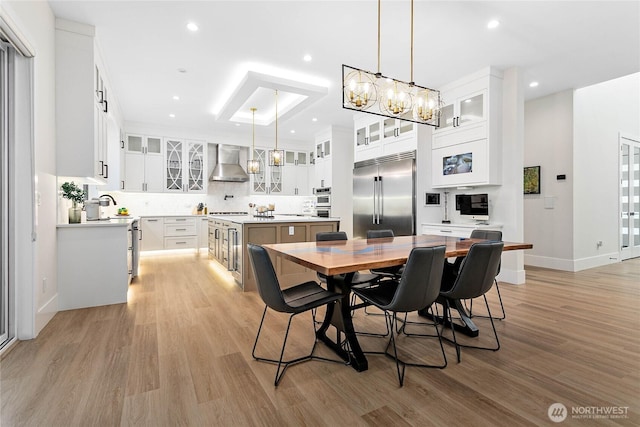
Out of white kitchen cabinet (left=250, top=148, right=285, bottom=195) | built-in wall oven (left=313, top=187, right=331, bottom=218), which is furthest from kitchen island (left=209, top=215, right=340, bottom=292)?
white kitchen cabinet (left=250, top=148, right=285, bottom=195)

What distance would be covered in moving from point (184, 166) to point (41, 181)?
187 inches

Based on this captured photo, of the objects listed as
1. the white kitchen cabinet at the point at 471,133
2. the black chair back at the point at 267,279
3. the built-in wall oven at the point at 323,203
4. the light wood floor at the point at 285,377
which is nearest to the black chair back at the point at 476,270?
the light wood floor at the point at 285,377

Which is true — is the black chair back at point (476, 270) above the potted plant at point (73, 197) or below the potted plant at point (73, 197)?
below

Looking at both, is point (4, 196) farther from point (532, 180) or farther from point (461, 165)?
point (532, 180)

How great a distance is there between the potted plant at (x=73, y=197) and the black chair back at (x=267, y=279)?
252 cm

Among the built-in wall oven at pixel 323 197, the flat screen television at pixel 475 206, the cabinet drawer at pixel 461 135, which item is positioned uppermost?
the cabinet drawer at pixel 461 135

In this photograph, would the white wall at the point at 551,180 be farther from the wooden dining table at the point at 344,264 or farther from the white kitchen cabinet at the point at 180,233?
the white kitchen cabinet at the point at 180,233

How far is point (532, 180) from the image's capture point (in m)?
5.61

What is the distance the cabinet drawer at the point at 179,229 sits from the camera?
685 cm

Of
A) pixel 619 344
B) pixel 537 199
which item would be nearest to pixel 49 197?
pixel 619 344

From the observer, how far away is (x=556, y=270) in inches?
205

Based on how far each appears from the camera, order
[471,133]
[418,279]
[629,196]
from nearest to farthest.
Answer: [418,279] → [471,133] → [629,196]

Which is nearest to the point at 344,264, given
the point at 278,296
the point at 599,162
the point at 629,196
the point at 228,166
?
the point at 278,296

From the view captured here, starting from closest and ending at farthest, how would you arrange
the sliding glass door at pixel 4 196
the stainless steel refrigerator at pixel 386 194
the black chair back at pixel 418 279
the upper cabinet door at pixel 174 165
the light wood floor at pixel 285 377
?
1. the light wood floor at pixel 285 377
2. the black chair back at pixel 418 279
3. the sliding glass door at pixel 4 196
4. the stainless steel refrigerator at pixel 386 194
5. the upper cabinet door at pixel 174 165
